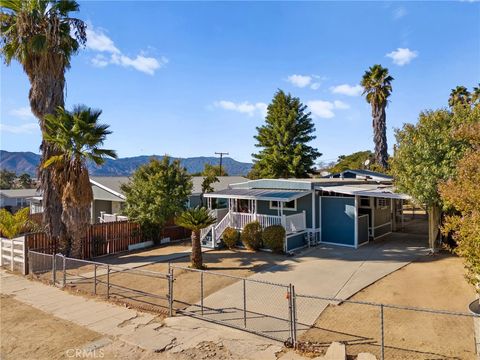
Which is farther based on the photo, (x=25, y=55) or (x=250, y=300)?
(x=25, y=55)

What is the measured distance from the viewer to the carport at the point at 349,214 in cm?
1706

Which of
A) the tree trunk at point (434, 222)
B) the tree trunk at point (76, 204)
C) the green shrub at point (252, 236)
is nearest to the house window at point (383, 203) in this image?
the tree trunk at point (434, 222)

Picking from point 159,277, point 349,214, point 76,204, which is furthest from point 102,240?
point 349,214

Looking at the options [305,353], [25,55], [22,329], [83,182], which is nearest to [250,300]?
[305,353]

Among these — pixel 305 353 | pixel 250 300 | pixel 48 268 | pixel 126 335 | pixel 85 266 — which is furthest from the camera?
pixel 85 266

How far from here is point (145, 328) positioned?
28.1 feet

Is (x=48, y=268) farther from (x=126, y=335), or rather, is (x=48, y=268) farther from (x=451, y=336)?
(x=451, y=336)

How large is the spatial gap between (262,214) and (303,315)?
10.3 metres

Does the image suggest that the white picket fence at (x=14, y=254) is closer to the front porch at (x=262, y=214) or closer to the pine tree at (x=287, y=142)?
the front porch at (x=262, y=214)

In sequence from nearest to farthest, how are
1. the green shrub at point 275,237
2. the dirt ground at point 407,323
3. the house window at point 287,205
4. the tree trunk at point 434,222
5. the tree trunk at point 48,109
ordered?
the dirt ground at point 407,323, the tree trunk at point 434,222, the tree trunk at point 48,109, the green shrub at point 275,237, the house window at point 287,205

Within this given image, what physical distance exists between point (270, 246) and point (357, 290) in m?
5.97

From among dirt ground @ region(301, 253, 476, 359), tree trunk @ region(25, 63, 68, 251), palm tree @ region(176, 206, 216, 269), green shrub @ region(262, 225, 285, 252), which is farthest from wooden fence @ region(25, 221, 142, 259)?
dirt ground @ region(301, 253, 476, 359)

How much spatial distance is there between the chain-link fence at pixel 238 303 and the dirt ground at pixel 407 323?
0.89 m

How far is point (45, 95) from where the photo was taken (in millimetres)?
15680
